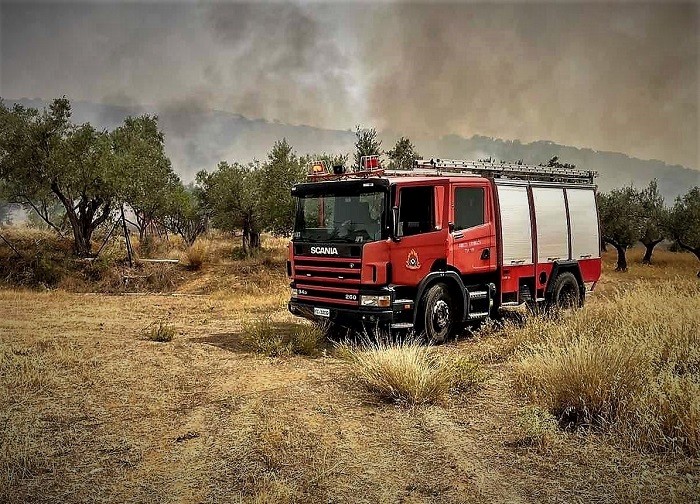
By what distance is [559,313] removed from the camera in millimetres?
11609

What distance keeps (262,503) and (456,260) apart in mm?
6702

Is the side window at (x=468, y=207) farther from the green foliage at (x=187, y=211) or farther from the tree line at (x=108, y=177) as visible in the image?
the green foliage at (x=187, y=211)

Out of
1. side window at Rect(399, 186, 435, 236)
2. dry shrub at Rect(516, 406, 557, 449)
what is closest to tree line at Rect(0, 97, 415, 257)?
side window at Rect(399, 186, 435, 236)

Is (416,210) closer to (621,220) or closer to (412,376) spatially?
(412,376)

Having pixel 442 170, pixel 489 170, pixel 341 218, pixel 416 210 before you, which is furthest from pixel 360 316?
pixel 489 170

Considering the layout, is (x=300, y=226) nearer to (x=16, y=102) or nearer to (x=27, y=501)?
(x=27, y=501)

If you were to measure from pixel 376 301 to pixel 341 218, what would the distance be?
5.39 feet

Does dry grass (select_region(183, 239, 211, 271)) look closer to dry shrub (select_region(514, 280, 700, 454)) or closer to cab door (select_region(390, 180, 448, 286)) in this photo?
cab door (select_region(390, 180, 448, 286))

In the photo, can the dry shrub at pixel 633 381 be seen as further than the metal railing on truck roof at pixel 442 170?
No

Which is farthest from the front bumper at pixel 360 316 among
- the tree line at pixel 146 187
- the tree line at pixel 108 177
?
the tree line at pixel 108 177

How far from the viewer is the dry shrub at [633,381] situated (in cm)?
541

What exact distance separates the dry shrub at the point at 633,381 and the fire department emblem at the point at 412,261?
2.19 m

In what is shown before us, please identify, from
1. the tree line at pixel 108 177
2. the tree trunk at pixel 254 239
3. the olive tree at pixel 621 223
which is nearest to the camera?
the tree line at pixel 108 177

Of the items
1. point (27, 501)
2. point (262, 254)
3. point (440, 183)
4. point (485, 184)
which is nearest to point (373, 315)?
point (440, 183)
